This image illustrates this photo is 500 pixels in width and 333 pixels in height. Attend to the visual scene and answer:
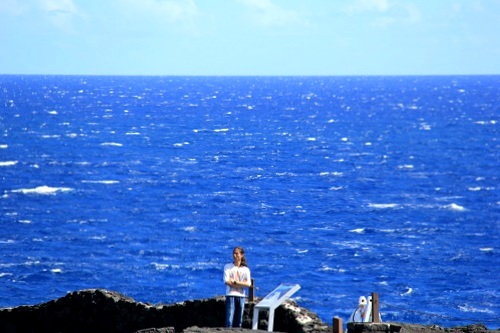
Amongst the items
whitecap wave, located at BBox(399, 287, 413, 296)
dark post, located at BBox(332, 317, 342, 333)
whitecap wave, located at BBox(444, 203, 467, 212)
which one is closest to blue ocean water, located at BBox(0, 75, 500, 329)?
whitecap wave, located at BBox(399, 287, 413, 296)

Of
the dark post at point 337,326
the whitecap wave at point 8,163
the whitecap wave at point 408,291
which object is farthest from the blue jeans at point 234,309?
the whitecap wave at point 8,163

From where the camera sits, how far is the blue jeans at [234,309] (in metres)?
23.8

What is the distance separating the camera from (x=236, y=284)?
23328 millimetres

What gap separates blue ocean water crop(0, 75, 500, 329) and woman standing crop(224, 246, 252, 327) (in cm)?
1746

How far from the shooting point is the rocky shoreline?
25828 mm

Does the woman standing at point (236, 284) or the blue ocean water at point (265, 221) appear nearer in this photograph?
the woman standing at point (236, 284)

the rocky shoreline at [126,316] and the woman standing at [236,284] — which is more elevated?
the woman standing at [236,284]

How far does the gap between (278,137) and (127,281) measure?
105940 mm

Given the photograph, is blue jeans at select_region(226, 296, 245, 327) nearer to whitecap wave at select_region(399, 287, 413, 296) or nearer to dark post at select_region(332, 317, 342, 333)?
dark post at select_region(332, 317, 342, 333)

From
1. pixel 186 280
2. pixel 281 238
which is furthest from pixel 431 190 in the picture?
pixel 186 280

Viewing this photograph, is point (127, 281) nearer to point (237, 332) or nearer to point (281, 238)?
point (281, 238)

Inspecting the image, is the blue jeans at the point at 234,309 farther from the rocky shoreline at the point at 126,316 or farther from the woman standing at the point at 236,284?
the rocky shoreline at the point at 126,316

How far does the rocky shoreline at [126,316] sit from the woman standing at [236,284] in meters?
2.07

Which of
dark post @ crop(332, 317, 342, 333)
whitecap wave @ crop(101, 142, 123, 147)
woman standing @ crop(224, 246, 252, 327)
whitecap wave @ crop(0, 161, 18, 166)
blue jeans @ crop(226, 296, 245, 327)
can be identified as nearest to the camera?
dark post @ crop(332, 317, 342, 333)
